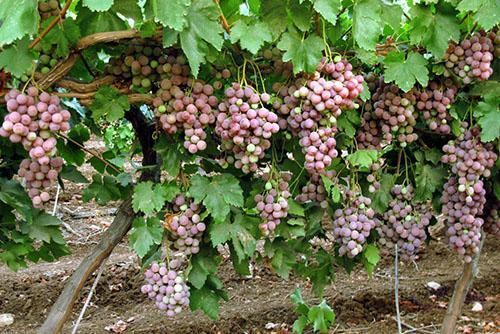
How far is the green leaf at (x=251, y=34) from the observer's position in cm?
184

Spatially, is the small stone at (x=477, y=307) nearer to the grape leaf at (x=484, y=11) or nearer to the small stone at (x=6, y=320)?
the grape leaf at (x=484, y=11)

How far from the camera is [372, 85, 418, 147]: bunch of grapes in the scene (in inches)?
87.5

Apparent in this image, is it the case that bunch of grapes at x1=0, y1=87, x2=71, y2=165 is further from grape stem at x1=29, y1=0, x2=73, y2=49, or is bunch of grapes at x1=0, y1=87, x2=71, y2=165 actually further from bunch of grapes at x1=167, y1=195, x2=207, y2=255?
bunch of grapes at x1=167, y1=195, x2=207, y2=255

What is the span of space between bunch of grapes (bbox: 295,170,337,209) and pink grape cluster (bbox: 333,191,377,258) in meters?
0.07

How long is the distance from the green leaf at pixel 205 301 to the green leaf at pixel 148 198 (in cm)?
44

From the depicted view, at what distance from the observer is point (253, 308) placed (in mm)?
4238

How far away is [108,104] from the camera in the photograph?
2.00 m

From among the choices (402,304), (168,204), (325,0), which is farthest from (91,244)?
(325,0)

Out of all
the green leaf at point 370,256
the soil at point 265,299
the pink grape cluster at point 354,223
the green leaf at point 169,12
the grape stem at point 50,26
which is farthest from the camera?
the soil at point 265,299

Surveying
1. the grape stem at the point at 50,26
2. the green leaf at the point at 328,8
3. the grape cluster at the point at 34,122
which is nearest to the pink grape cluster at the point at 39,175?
the grape cluster at the point at 34,122

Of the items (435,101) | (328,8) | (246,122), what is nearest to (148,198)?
(246,122)

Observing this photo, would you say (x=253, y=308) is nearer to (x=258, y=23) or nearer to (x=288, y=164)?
(x=288, y=164)

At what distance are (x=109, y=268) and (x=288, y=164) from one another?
2.83 metres

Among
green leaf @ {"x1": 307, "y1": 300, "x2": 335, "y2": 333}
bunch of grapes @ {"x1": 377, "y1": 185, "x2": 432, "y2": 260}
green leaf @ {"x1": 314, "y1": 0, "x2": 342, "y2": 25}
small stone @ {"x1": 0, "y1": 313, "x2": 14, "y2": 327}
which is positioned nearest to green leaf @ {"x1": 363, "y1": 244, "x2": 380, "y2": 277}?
bunch of grapes @ {"x1": 377, "y1": 185, "x2": 432, "y2": 260}
